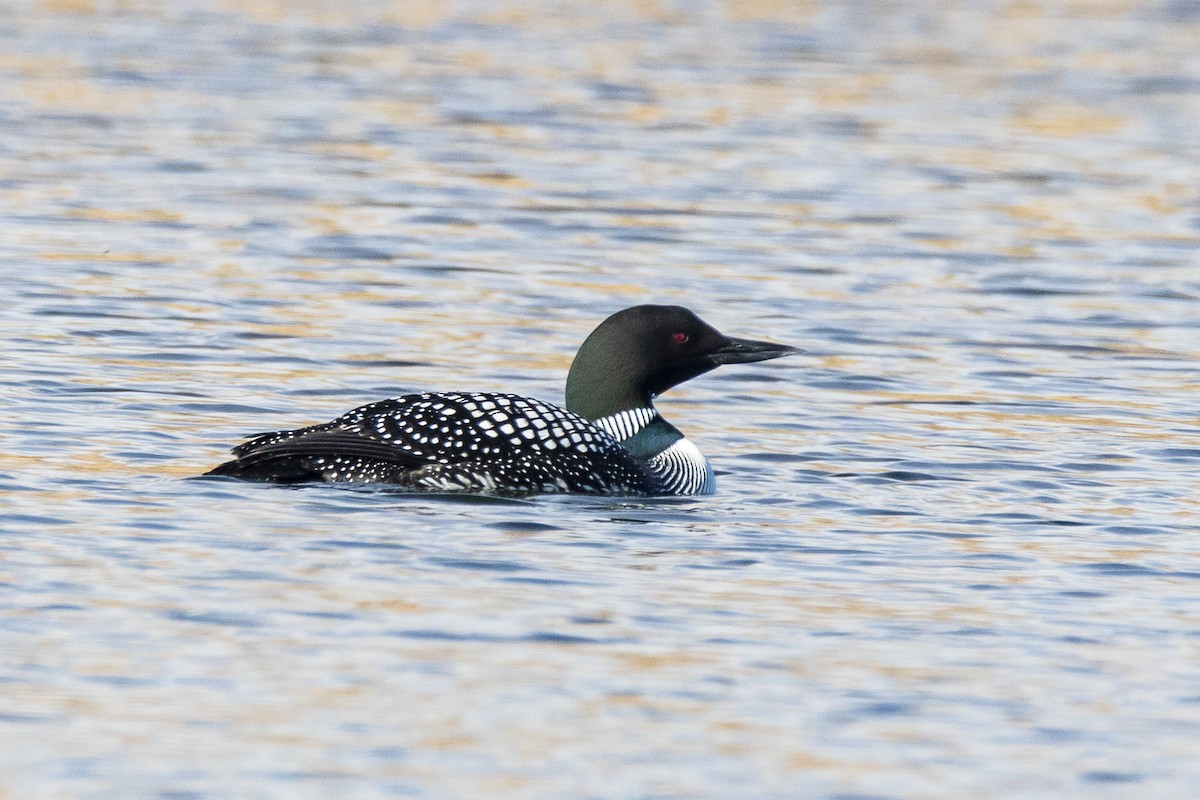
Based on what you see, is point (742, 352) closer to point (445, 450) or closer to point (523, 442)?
point (523, 442)

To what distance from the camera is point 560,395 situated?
9.48 m

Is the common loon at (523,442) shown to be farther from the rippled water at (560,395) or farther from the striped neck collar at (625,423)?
the rippled water at (560,395)

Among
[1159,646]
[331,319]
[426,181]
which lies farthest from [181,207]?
[1159,646]

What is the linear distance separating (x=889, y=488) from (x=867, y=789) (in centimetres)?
305

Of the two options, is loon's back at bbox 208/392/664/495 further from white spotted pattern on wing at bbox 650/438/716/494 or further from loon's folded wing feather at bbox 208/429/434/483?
white spotted pattern on wing at bbox 650/438/716/494

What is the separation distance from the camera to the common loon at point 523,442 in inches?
291

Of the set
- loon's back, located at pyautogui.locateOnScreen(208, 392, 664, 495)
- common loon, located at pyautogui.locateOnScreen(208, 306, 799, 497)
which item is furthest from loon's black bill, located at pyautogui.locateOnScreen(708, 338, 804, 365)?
loon's back, located at pyautogui.locateOnScreen(208, 392, 664, 495)

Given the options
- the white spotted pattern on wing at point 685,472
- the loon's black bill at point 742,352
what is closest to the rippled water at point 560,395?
the white spotted pattern on wing at point 685,472

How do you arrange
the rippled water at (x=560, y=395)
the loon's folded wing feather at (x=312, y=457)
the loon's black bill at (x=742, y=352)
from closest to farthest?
the rippled water at (x=560, y=395) → the loon's folded wing feather at (x=312, y=457) → the loon's black bill at (x=742, y=352)

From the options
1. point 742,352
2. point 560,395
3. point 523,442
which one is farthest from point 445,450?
point 560,395

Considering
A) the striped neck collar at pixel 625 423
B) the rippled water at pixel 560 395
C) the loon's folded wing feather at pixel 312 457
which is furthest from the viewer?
the striped neck collar at pixel 625 423

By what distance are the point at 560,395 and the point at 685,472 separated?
68.8 inches

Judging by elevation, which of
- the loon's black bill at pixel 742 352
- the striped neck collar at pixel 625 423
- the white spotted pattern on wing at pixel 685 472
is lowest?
the white spotted pattern on wing at pixel 685 472

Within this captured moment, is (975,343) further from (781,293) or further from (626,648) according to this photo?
(626,648)
